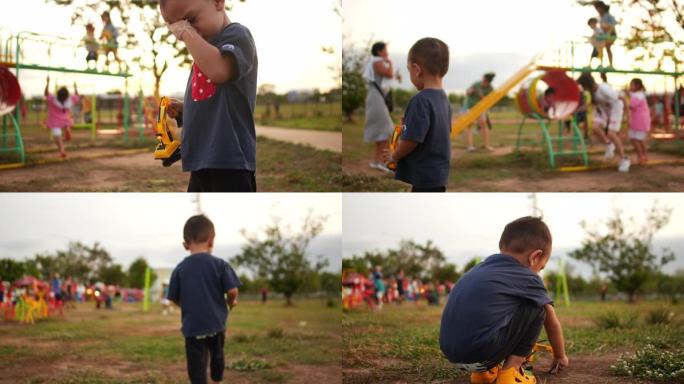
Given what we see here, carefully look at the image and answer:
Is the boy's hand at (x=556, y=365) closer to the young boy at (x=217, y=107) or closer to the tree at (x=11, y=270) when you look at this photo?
the young boy at (x=217, y=107)

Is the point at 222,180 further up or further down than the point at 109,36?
further down

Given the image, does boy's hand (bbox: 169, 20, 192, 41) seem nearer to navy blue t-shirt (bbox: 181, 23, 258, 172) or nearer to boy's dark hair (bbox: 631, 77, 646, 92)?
navy blue t-shirt (bbox: 181, 23, 258, 172)

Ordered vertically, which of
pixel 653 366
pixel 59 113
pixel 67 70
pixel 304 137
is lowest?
pixel 653 366

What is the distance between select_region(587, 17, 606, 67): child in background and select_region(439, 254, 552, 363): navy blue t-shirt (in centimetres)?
325

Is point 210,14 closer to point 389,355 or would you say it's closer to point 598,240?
point 389,355

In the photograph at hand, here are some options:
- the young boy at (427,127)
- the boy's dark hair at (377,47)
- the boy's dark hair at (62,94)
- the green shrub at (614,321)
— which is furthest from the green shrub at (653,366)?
the boy's dark hair at (62,94)

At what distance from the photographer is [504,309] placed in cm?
248

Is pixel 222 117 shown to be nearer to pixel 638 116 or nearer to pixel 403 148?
pixel 403 148

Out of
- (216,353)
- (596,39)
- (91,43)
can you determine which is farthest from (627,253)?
(91,43)

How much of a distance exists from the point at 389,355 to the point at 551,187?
1.98m

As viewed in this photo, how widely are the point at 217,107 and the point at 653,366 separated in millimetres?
1925

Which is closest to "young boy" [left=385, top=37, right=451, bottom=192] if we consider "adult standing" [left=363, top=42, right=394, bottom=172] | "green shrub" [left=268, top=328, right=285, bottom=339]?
"green shrub" [left=268, top=328, right=285, bottom=339]

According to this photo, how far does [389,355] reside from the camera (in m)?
3.45

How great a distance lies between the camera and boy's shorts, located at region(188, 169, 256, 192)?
2.68 meters
